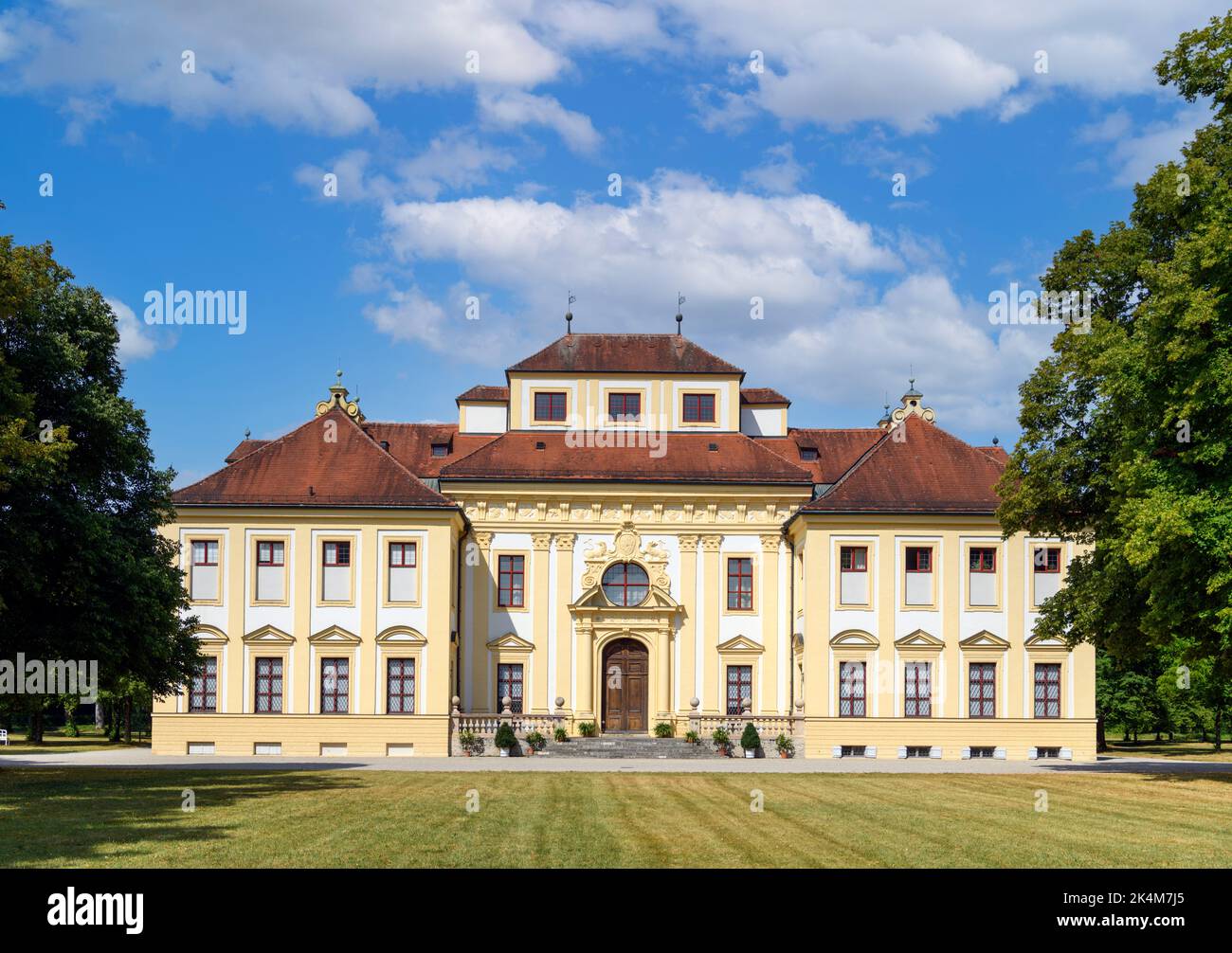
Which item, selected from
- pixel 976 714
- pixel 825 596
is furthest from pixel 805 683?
pixel 976 714

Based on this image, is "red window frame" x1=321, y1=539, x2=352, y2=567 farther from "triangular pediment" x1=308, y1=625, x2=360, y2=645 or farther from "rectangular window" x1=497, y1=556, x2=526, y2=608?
"rectangular window" x1=497, y1=556, x2=526, y2=608

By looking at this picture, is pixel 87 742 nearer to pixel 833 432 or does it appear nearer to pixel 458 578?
pixel 458 578

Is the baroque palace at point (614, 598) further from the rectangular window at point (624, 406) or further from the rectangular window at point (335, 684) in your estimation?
the rectangular window at point (624, 406)

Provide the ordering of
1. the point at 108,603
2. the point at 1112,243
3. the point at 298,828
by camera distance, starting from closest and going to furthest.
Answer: the point at 298,828, the point at 108,603, the point at 1112,243

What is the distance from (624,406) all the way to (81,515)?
83.2 ft

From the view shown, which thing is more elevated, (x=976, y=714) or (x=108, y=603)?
(x=108, y=603)

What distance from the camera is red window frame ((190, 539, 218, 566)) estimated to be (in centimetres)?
4559

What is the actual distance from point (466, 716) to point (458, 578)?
5874 millimetres

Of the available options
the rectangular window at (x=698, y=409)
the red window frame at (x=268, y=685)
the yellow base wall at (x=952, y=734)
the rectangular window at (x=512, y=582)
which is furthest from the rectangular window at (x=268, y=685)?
the yellow base wall at (x=952, y=734)

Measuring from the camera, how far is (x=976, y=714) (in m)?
44.8

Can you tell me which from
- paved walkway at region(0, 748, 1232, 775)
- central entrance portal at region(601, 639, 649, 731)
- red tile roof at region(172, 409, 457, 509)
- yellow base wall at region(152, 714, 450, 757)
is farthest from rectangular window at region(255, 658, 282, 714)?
central entrance portal at region(601, 639, 649, 731)

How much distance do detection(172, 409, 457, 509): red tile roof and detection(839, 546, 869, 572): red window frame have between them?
533 inches

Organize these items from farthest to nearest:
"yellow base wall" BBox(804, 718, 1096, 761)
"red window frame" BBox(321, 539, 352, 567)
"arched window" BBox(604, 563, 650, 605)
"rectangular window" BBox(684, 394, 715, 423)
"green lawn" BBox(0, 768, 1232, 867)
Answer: "rectangular window" BBox(684, 394, 715, 423)
"arched window" BBox(604, 563, 650, 605)
"red window frame" BBox(321, 539, 352, 567)
"yellow base wall" BBox(804, 718, 1096, 761)
"green lawn" BBox(0, 768, 1232, 867)

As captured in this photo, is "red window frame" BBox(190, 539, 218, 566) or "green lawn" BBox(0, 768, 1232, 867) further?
"red window frame" BBox(190, 539, 218, 566)
